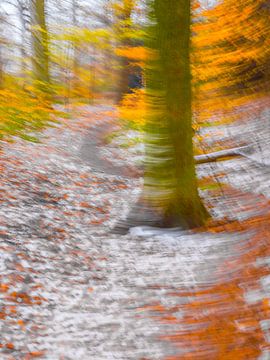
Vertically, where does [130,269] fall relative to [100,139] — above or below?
below

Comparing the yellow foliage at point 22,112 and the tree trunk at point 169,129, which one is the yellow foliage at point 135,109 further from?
the yellow foliage at point 22,112

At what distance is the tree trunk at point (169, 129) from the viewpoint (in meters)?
5.57

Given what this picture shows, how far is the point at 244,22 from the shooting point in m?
7.01

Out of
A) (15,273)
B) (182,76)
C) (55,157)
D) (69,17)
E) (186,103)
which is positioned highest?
(69,17)

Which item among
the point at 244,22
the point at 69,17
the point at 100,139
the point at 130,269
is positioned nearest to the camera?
the point at 130,269

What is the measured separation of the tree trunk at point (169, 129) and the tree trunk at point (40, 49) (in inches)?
374

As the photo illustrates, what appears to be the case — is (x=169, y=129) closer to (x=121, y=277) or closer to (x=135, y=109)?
(x=121, y=277)

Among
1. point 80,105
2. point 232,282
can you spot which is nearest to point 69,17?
point 80,105

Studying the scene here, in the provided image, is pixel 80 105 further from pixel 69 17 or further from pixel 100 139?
pixel 100 139

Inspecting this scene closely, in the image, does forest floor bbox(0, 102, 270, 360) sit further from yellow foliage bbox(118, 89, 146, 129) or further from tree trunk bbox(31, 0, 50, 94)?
tree trunk bbox(31, 0, 50, 94)

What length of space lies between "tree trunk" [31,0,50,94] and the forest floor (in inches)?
291

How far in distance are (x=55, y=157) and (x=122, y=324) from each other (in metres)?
6.64

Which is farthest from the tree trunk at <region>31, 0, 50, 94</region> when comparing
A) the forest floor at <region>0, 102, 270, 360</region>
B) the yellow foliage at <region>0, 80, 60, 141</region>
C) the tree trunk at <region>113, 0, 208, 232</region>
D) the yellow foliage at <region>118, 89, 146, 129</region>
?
the tree trunk at <region>113, 0, 208, 232</region>

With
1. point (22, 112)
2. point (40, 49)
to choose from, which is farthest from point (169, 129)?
point (40, 49)
